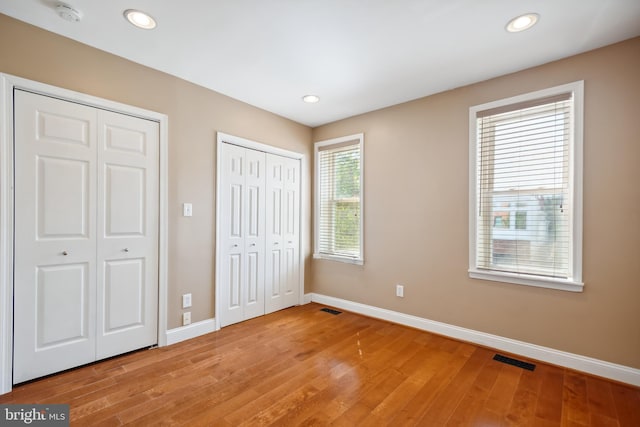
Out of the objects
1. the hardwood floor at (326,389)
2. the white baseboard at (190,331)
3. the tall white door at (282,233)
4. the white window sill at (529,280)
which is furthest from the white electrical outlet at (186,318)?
the white window sill at (529,280)

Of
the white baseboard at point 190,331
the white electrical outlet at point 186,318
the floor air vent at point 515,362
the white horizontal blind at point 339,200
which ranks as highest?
the white horizontal blind at point 339,200

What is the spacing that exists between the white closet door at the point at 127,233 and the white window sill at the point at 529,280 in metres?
3.07

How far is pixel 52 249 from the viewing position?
2.20m

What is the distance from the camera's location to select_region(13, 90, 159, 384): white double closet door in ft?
6.89

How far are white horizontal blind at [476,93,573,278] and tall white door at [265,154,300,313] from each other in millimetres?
2243

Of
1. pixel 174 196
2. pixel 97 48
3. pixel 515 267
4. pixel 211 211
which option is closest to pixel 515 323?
pixel 515 267

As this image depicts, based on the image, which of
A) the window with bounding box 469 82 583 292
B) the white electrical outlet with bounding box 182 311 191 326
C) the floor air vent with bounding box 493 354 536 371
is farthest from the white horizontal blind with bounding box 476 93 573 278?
the white electrical outlet with bounding box 182 311 191 326

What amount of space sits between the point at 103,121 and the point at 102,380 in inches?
79.1

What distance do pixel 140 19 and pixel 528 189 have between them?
3.34 meters

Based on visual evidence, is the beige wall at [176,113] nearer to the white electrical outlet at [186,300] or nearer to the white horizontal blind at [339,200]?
the white electrical outlet at [186,300]

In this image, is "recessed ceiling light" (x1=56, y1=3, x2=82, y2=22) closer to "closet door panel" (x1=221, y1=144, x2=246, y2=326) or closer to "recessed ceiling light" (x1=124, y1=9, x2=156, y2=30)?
"recessed ceiling light" (x1=124, y1=9, x2=156, y2=30)

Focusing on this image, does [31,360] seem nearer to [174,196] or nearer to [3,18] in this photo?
[174,196]

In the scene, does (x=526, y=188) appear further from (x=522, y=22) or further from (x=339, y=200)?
(x=339, y=200)

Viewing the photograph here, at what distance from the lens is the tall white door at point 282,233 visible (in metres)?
3.76
